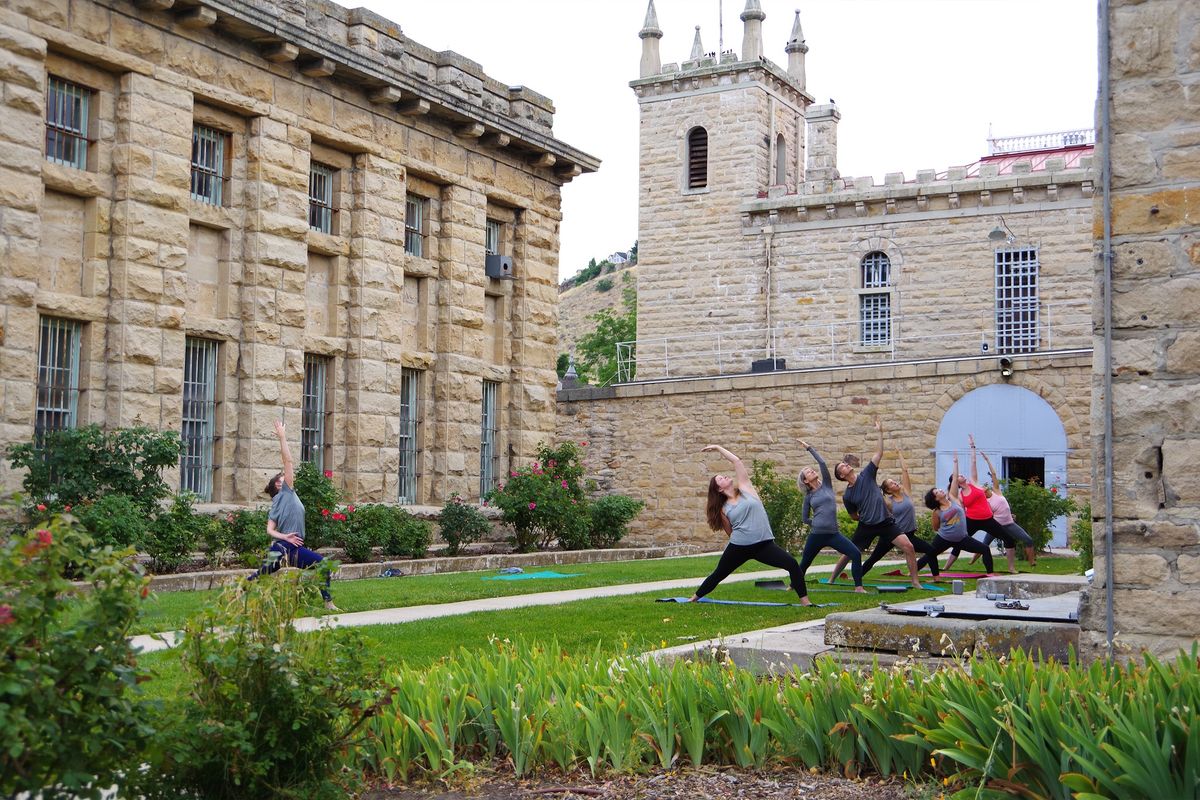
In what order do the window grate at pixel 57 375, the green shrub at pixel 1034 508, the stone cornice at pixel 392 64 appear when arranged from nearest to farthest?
the window grate at pixel 57 375 → the stone cornice at pixel 392 64 → the green shrub at pixel 1034 508

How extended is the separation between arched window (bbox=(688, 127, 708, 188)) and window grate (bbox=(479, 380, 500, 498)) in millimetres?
17602

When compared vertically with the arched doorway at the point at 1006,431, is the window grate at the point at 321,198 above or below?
above

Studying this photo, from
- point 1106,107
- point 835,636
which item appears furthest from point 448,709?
point 1106,107

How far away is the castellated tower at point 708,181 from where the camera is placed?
38.0 metres

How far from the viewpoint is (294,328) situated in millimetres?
19000

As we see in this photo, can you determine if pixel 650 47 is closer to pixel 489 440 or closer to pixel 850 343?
pixel 850 343

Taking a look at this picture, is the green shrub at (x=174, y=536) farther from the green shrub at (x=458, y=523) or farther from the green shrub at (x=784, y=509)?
the green shrub at (x=784, y=509)

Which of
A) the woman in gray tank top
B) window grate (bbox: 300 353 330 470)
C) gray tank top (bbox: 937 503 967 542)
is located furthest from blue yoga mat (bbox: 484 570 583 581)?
gray tank top (bbox: 937 503 967 542)

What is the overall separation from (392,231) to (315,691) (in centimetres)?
1638

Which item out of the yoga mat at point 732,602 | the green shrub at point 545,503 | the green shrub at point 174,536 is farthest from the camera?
the green shrub at point 545,503

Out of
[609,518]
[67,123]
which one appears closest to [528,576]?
[609,518]

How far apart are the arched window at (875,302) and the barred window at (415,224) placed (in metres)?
17.2

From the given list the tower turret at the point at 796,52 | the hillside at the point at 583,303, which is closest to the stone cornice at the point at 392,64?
the tower turret at the point at 796,52

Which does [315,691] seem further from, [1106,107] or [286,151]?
[286,151]
